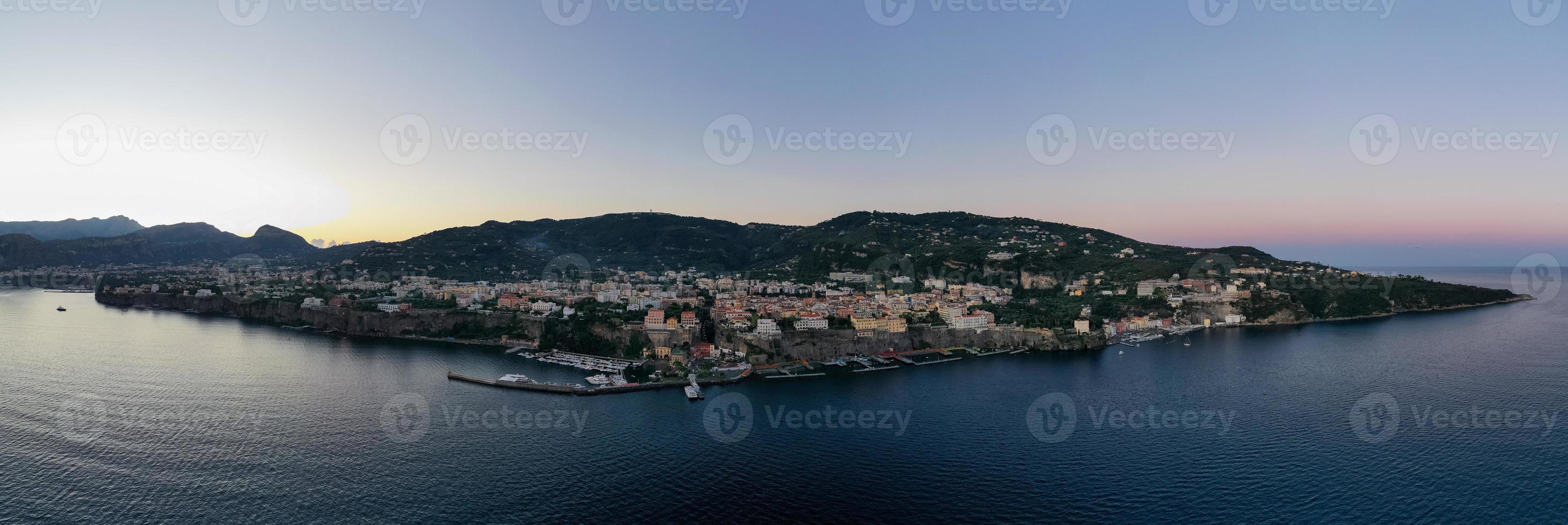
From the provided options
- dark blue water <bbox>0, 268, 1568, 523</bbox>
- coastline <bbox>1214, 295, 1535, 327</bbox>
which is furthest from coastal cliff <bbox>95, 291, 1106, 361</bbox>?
coastline <bbox>1214, 295, 1535, 327</bbox>

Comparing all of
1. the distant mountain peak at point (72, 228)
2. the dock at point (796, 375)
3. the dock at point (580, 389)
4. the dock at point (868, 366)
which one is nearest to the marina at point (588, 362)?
the dock at point (580, 389)

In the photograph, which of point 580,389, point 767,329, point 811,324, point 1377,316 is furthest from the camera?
point 1377,316

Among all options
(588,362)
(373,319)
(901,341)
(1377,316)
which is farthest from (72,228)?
(1377,316)

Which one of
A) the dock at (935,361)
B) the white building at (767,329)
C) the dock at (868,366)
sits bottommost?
the dock at (868,366)

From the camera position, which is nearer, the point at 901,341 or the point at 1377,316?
the point at 901,341

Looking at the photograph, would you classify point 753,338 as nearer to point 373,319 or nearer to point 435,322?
point 435,322

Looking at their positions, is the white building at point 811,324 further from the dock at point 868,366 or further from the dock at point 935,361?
the dock at point 935,361

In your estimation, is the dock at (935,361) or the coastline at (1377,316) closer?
the dock at (935,361)

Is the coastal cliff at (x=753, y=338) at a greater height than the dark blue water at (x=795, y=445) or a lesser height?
greater

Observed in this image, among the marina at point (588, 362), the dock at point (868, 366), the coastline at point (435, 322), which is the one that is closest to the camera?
the marina at point (588, 362)
